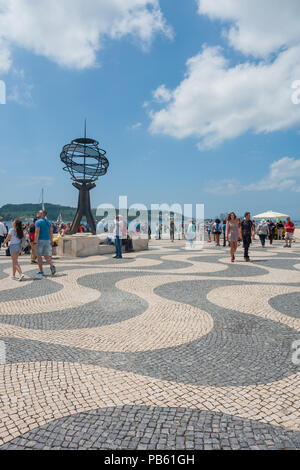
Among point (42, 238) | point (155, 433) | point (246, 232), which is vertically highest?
point (246, 232)

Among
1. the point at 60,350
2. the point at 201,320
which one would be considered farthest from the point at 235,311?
the point at 60,350

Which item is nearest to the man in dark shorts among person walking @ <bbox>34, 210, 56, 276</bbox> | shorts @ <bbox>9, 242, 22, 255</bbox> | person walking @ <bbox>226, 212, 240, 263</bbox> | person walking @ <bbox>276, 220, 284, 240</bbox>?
person walking @ <bbox>226, 212, 240, 263</bbox>

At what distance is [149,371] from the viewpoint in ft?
9.30

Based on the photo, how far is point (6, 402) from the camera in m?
2.31

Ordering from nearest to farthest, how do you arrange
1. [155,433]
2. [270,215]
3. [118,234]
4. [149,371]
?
[155,433], [149,371], [118,234], [270,215]

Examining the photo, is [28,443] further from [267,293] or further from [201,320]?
[267,293]

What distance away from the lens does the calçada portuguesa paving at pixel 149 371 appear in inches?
78.2

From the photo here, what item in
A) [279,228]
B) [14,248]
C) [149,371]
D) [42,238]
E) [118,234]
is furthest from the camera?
[279,228]

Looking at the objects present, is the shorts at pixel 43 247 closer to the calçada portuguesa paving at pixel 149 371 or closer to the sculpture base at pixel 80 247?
the calçada portuguesa paving at pixel 149 371

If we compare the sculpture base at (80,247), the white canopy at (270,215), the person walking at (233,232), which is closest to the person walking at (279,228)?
the white canopy at (270,215)

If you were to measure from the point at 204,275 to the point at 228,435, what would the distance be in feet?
20.4

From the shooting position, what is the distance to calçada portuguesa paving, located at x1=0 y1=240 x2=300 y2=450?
6.52 feet

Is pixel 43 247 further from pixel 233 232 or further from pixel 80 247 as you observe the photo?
pixel 233 232

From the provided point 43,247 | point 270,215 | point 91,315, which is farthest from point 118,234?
point 270,215
